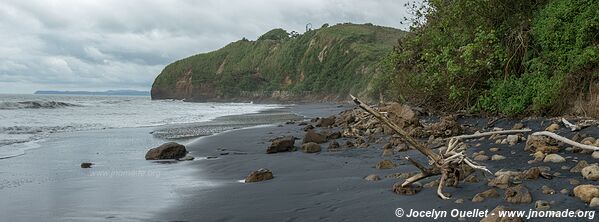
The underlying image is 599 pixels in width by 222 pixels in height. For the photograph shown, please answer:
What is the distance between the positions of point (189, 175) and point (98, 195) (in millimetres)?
1936

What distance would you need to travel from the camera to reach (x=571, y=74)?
30.3 ft

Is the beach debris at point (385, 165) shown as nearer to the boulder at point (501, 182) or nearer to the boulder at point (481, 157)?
the boulder at point (481, 157)

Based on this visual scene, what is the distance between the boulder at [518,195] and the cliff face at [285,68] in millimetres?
59694

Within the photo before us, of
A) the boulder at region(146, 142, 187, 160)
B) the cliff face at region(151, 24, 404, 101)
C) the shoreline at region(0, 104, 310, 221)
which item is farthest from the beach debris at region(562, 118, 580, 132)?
the cliff face at region(151, 24, 404, 101)

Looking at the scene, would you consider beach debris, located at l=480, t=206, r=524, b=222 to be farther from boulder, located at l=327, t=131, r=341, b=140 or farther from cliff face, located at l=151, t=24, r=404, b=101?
cliff face, located at l=151, t=24, r=404, b=101

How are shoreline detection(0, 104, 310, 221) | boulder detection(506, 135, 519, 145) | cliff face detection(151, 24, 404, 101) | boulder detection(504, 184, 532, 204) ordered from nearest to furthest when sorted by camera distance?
boulder detection(504, 184, 532, 204) < shoreline detection(0, 104, 310, 221) < boulder detection(506, 135, 519, 145) < cliff face detection(151, 24, 404, 101)

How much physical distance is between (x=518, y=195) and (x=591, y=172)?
100 cm

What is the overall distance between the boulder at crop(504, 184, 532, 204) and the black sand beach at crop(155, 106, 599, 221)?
0.06 m

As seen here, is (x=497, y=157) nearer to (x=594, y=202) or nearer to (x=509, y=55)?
(x=594, y=202)

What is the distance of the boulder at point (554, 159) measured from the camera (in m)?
5.98

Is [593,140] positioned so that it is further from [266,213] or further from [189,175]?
[189,175]

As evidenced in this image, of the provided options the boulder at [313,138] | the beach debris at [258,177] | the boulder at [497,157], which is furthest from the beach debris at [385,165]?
the boulder at [313,138]

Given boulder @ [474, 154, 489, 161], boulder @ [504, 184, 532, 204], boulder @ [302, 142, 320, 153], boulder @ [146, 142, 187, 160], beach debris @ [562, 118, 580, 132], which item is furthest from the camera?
boulder @ [146, 142, 187, 160]

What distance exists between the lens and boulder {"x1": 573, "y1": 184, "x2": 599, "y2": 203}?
425 cm
